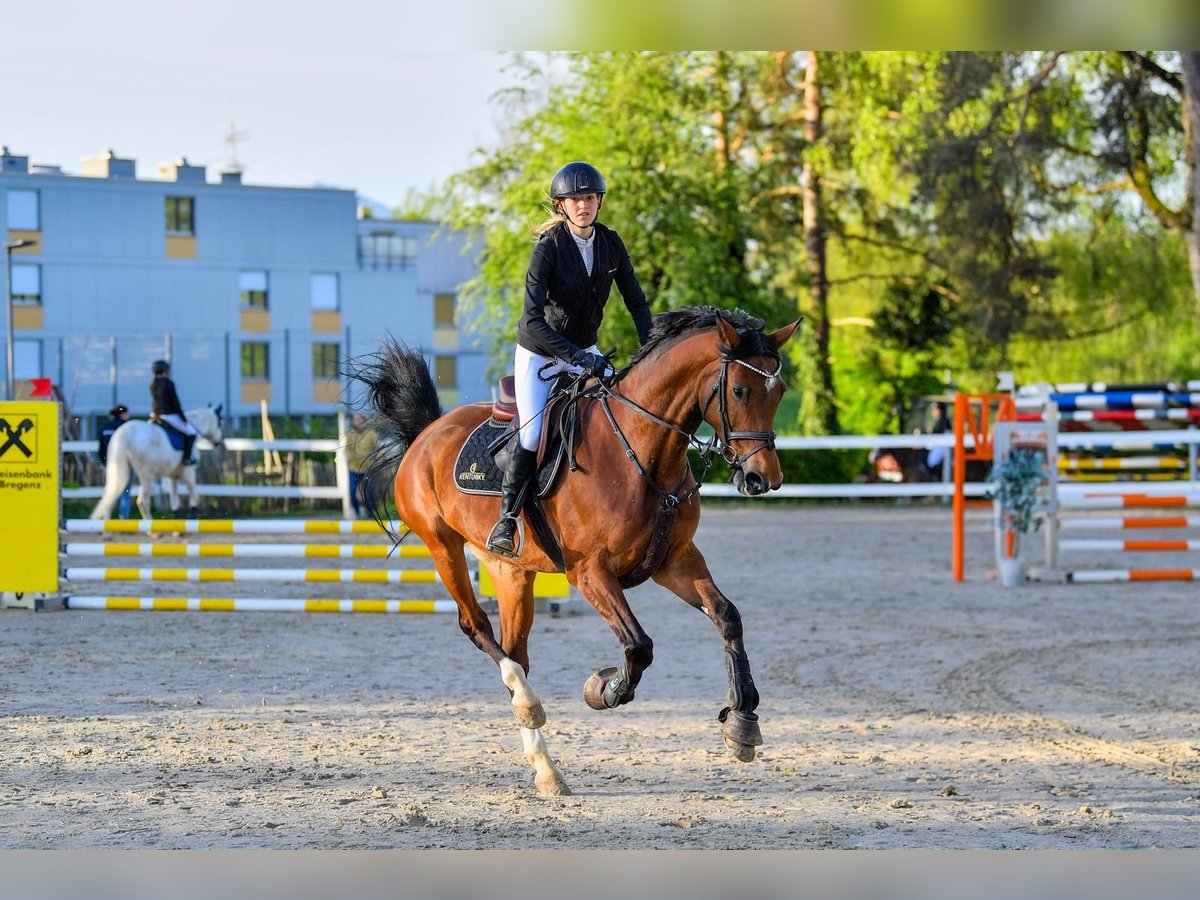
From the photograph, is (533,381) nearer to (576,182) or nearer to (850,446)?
(576,182)

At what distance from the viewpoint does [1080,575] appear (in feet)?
44.2

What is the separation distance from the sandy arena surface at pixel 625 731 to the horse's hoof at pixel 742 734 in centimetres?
22

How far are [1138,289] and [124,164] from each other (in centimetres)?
3122

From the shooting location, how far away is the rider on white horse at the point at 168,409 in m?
18.0

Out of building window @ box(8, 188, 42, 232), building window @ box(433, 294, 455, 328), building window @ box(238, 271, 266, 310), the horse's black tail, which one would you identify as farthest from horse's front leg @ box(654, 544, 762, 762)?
building window @ box(433, 294, 455, 328)

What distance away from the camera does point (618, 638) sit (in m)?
5.85

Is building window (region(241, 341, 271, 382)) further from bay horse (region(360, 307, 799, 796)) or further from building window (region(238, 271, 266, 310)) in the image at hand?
bay horse (region(360, 307, 799, 796))

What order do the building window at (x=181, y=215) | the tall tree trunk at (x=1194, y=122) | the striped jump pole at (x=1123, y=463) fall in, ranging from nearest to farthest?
the striped jump pole at (x=1123, y=463), the tall tree trunk at (x=1194, y=122), the building window at (x=181, y=215)

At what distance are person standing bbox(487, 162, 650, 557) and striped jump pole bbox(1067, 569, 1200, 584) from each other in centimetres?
847

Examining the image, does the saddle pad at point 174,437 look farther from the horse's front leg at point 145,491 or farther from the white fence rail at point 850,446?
the white fence rail at point 850,446

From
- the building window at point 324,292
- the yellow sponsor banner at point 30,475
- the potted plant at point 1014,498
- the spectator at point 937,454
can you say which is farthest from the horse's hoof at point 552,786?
the building window at point 324,292

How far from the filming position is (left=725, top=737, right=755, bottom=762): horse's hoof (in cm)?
565

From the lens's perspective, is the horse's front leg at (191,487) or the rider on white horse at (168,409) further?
the horse's front leg at (191,487)

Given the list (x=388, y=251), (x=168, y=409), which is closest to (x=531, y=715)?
(x=168, y=409)
